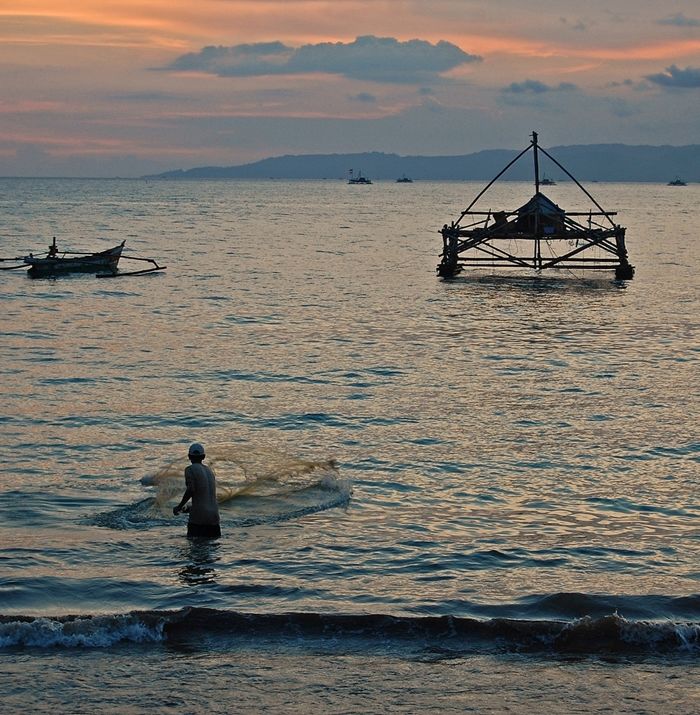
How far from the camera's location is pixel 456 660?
10680mm

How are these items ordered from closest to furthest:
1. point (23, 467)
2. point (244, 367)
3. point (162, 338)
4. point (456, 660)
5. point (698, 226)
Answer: point (456, 660), point (23, 467), point (244, 367), point (162, 338), point (698, 226)

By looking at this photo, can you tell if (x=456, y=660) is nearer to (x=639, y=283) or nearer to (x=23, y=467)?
(x=23, y=467)

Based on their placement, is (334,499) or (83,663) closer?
(83,663)

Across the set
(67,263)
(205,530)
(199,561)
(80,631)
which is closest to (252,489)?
(205,530)

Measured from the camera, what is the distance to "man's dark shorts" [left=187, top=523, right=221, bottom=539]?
14273mm

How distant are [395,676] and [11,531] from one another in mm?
6847

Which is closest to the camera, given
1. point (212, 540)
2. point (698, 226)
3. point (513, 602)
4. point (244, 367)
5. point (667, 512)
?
point (513, 602)

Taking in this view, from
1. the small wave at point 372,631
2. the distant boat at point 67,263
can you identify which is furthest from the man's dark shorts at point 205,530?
the distant boat at point 67,263

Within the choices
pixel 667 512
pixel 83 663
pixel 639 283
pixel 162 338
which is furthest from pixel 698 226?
pixel 83 663

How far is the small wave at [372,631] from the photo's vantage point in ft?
36.0

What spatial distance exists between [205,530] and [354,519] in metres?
2.34

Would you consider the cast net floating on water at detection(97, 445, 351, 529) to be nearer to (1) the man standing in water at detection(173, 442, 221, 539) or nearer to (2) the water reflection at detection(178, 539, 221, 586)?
(1) the man standing in water at detection(173, 442, 221, 539)

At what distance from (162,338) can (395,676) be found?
25.6 meters

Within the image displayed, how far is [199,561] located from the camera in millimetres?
13586
